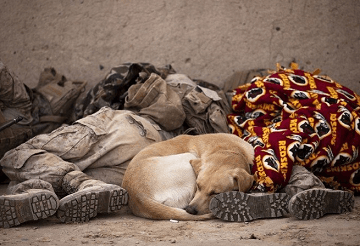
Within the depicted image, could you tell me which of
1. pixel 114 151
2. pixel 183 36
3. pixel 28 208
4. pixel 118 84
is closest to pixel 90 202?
pixel 28 208

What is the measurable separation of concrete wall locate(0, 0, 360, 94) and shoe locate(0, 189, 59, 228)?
3.15 m

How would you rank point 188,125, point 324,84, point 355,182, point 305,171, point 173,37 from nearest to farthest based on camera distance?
point 305,171, point 355,182, point 324,84, point 188,125, point 173,37

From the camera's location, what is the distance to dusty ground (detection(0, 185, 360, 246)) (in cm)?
347

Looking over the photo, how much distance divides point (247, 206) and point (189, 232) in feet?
1.53

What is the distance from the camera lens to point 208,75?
669cm

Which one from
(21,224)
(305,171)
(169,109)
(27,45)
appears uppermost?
(27,45)

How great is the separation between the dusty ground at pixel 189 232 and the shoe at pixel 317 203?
5 cm

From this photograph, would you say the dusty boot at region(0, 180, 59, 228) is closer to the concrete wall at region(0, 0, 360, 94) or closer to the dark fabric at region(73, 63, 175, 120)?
the dark fabric at region(73, 63, 175, 120)

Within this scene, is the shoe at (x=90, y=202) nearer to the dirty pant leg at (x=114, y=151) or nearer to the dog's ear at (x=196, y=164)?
the dog's ear at (x=196, y=164)

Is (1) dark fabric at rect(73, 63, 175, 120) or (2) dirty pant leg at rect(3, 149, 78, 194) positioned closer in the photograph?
(2) dirty pant leg at rect(3, 149, 78, 194)

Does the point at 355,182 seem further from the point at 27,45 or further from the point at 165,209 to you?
the point at 27,45

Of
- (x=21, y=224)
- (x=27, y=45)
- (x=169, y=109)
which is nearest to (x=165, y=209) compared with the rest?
(x=21, y=224)

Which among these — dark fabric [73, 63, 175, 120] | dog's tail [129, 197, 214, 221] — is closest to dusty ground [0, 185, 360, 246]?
dog's tail [129, 197, 214, 221]

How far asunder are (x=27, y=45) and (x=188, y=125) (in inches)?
100
